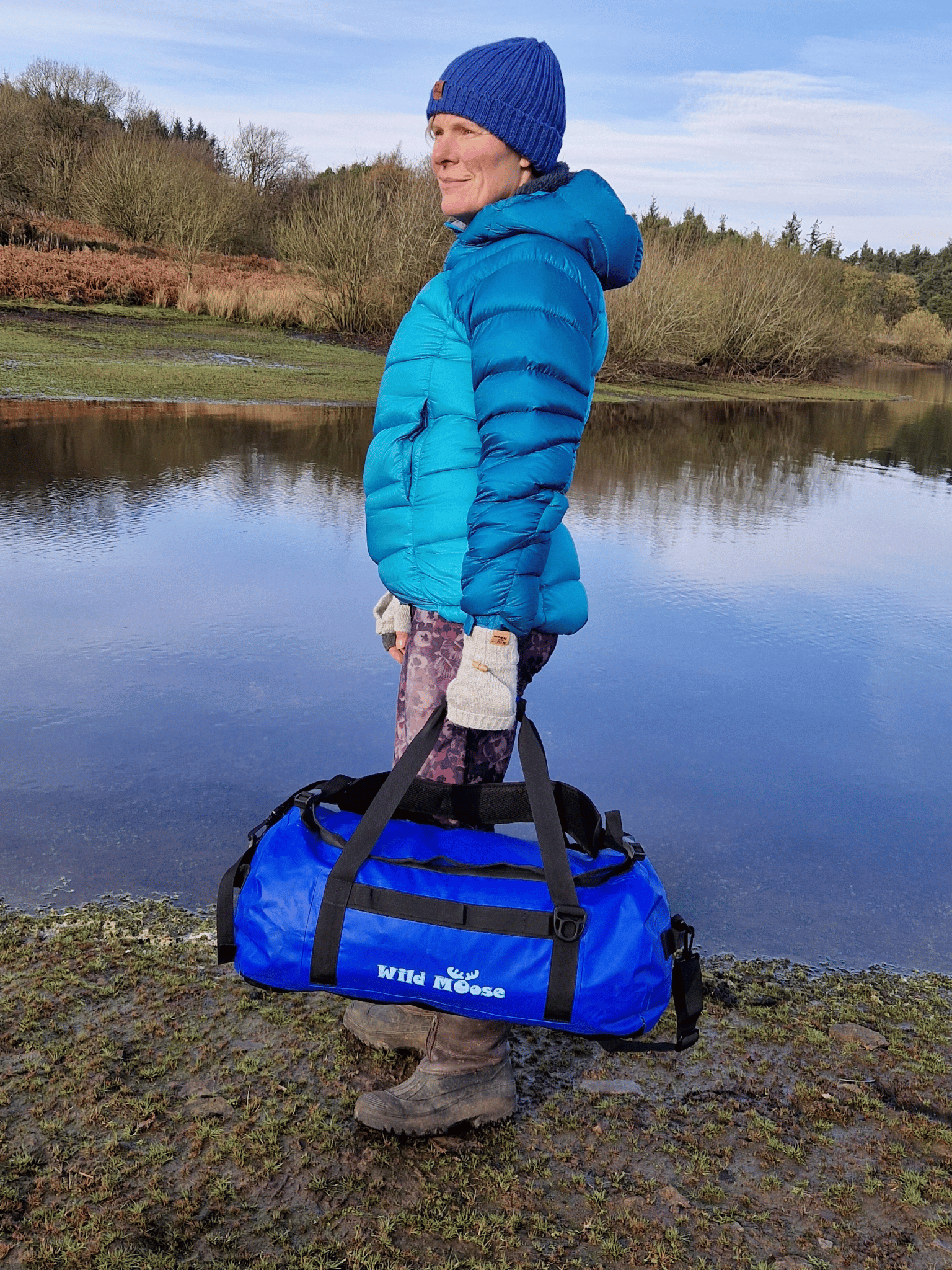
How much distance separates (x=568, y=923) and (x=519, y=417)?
93 cm

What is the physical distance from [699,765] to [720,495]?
250 inches

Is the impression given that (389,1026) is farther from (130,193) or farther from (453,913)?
(130,193)

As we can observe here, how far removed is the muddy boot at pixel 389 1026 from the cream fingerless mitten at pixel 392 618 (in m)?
0.82

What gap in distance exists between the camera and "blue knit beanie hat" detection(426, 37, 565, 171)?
2049 millimetres

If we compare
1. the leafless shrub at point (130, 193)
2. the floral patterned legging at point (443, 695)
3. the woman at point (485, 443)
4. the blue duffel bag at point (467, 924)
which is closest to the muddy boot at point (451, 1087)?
the woman at point (485, 443)

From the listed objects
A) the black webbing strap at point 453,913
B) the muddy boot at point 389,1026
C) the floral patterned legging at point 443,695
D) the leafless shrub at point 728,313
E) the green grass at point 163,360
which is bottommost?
the muddy boot at point 389,1026

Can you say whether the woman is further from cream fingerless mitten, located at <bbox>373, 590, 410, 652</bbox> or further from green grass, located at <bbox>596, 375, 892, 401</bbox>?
green grass, located at <bbox>596, 375, 892, 401</bbox>

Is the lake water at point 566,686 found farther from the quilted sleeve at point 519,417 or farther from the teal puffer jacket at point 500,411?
the quilted sleeve at point 519,417

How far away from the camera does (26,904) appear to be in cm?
271

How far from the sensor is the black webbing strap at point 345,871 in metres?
1.91

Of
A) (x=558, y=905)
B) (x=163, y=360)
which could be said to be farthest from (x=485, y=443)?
(x=163, y=360)

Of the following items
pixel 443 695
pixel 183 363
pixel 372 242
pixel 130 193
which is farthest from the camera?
pixel 130 193

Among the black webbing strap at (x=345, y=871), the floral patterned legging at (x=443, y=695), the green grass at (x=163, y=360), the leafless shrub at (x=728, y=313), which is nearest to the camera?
the black webbing strap at (x=345, y=871)

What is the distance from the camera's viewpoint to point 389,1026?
7.50 ft
